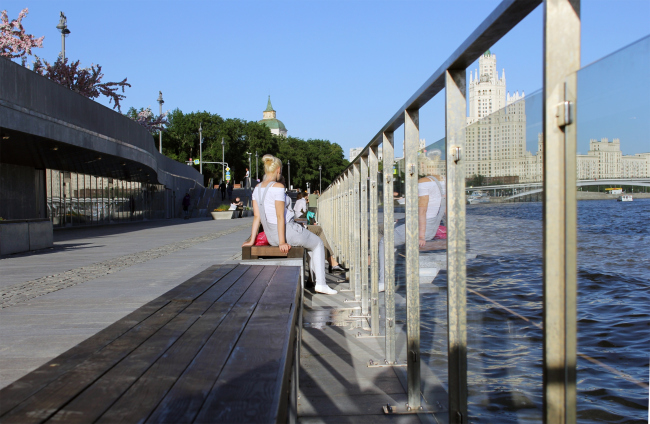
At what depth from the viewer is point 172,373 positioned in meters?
2.00

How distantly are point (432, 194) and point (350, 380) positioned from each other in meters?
1.65

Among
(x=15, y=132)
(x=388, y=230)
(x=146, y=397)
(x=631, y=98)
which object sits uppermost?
(x=15, y=132)

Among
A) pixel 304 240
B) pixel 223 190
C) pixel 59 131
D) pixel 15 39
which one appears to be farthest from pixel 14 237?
pixel 223 190

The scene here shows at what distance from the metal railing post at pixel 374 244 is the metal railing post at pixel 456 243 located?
8.89 feet

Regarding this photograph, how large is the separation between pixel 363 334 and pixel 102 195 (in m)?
25.0

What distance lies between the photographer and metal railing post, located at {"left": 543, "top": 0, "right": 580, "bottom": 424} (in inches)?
57.8

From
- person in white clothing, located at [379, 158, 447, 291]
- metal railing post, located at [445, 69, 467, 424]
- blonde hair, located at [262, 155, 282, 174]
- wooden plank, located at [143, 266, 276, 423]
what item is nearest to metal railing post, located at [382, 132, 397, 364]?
person in white clothing, located at [379, 158, 447, 291]

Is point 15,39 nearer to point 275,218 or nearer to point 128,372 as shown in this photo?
point 275,218

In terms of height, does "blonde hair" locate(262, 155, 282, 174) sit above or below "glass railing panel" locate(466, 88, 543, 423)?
above

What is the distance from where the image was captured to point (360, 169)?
675cm

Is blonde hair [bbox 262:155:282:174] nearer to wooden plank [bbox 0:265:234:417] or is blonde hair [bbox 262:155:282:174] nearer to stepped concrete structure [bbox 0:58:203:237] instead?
wooden plank [bbox 0:265:234:417]

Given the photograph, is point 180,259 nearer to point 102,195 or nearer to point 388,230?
point 388,230

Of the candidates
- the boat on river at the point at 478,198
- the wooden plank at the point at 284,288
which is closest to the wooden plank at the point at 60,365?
the wooden plank at the point at 284,288

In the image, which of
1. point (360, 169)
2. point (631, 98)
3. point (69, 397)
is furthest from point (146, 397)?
point (360, 169)
